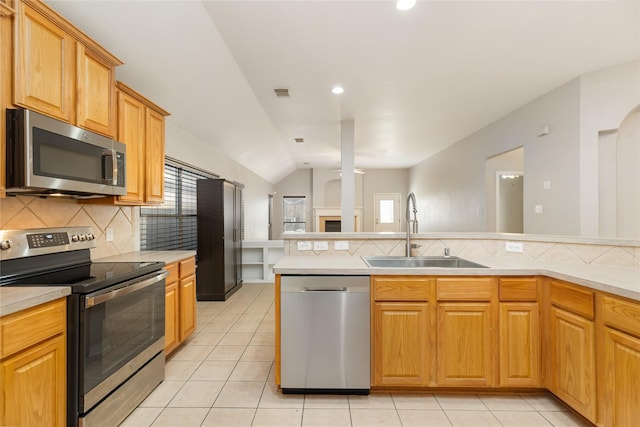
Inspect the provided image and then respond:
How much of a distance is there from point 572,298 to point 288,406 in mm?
1916

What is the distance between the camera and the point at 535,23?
2262mm

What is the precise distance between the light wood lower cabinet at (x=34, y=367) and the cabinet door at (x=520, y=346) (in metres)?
2.58

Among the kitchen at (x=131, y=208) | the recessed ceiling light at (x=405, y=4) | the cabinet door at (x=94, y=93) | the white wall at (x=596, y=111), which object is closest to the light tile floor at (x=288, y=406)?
the kitchen at (x=131, y=208)

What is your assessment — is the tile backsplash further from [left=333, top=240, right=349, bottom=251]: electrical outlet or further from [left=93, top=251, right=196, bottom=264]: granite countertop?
[left=333, top=240, right=349, bottom=251]: electrical outlet

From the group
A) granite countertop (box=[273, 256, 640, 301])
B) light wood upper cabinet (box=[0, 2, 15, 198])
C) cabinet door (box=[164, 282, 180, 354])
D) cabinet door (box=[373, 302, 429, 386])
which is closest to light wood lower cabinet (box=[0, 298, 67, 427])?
light wood upper cabinet (box=[0, 2, 15, 198])

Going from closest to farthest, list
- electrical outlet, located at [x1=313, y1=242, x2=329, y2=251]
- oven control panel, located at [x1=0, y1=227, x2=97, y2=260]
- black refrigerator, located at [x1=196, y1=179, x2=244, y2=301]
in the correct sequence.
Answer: oven control panel, located at [x1=0, y1=227, x2=97, y2=260]
electrical outlet, located at [x1=313, y1=242, x2=329, y2=251]
black refrigerator, located at [x1=196, y1=179, x2=244, y2=301]

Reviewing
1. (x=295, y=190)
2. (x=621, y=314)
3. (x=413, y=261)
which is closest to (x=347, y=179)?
(x=413, y=261)

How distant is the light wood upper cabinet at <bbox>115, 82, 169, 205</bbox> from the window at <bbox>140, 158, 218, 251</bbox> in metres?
0.48

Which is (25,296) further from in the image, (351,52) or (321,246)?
(351,52)

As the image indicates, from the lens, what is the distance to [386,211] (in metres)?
9.84

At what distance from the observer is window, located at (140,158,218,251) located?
3.27 m

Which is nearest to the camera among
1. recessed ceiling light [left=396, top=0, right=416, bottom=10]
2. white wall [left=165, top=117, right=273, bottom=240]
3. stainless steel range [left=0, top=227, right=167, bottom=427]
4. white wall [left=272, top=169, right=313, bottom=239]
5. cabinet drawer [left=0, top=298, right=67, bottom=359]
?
cabinet drawer [left=0, top=298, right=67, bottom=359]

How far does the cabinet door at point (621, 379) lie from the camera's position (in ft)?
4.80

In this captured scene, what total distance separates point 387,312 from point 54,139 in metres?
2.26
